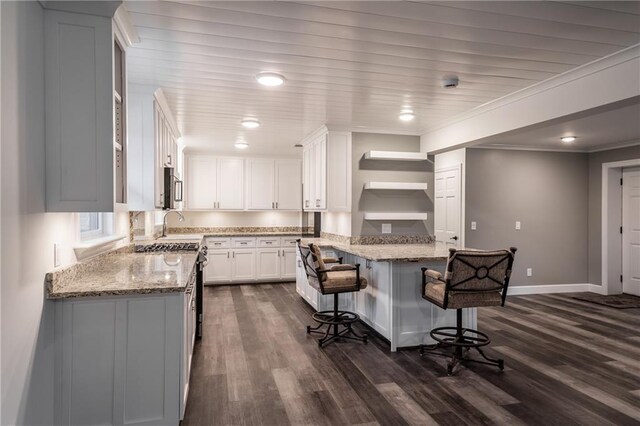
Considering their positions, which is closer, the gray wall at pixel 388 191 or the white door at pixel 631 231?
the gray wall at pixel 388 191

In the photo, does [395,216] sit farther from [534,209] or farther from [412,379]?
[534,209]

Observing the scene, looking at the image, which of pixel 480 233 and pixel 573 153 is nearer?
pixel 480 233

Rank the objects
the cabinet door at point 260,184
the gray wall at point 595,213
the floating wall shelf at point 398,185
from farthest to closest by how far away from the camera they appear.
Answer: the cabinet door at point 260,184
the gray wall at point 595,213
the floating wall shelf at point 398,185

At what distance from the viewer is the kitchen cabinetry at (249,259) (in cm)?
679

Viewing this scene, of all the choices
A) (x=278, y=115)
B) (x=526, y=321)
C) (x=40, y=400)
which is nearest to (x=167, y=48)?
(x=278, y=115)

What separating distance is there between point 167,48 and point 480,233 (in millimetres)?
4740

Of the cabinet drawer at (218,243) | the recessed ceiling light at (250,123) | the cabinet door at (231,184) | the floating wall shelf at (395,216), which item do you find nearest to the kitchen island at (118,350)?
the recessed ceiling light at (250,123)

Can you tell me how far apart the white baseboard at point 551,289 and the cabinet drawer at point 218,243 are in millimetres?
4468

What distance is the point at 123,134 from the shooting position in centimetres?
226

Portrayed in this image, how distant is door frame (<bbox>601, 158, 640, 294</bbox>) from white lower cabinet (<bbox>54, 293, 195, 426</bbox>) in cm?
628

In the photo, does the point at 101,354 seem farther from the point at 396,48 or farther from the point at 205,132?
the point at 205,132

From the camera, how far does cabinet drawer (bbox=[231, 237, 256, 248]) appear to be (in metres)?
6.87

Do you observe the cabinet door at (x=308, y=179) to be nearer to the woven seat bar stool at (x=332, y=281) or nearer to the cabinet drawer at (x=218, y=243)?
the woven seat bar stool at (x=332, y=281)

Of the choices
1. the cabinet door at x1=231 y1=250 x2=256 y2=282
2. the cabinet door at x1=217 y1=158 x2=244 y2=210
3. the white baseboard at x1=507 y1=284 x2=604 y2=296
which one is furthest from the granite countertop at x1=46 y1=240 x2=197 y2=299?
the white baseboard at x1=507 y1=284 x2=604 y2=296
